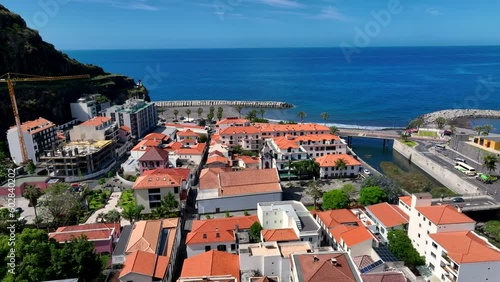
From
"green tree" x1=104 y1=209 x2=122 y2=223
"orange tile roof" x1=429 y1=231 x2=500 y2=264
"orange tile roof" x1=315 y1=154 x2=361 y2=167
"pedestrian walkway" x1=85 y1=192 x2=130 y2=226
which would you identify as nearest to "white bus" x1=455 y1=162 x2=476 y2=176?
"orange tile roof" x1=315 y1=154 x2=361 y2=167

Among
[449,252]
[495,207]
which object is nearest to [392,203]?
[495,207]

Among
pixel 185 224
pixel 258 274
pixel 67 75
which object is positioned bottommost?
pixel 185 224

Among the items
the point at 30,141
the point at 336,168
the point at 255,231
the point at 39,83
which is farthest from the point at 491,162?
the point at 39,83

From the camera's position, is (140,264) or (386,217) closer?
(140,264)

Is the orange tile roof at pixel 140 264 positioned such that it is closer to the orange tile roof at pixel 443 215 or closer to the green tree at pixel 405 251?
the green tree at pixel 405 251

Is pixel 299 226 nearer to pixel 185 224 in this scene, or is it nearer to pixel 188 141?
pixel 185 224

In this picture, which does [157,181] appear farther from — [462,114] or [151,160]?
[462,114]
